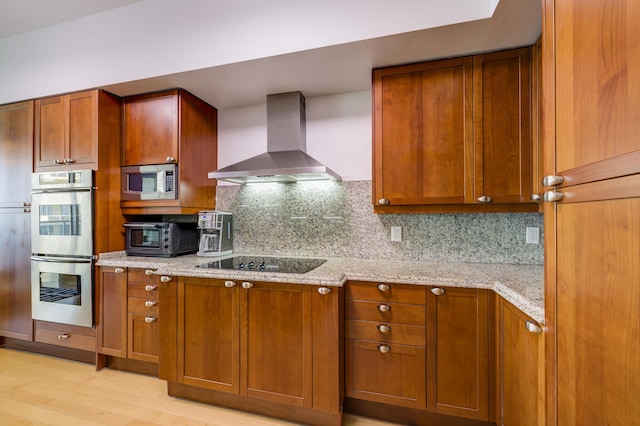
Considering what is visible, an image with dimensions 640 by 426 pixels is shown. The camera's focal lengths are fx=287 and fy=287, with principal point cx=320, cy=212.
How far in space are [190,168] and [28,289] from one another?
1786 millimetres

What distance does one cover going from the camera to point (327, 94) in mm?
2449

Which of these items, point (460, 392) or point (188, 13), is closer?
point (460, 392)

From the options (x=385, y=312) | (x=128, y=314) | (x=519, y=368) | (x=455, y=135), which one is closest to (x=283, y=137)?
(x=455, y=135)

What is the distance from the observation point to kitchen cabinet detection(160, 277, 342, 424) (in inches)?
64.7

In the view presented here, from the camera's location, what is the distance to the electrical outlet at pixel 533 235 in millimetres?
1979

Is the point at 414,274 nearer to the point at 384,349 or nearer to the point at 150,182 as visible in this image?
the point at 384,349

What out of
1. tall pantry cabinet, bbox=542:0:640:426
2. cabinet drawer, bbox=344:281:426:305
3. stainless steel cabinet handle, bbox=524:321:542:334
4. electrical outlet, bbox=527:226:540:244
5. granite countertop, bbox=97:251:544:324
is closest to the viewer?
tall pantry cabinet, bbox=542:0:640:426

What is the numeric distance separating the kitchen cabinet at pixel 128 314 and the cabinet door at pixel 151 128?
0.94 meters

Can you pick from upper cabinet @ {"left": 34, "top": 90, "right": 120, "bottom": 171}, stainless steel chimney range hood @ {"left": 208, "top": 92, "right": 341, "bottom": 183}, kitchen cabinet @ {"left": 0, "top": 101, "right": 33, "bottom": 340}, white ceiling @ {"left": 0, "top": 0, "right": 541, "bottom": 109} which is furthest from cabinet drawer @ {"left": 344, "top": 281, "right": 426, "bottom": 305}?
kitchen cabinet @ {"left": 0, "top": 101, "right": 33, "bottom": 340}

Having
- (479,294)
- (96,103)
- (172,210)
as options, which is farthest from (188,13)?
(479,294)

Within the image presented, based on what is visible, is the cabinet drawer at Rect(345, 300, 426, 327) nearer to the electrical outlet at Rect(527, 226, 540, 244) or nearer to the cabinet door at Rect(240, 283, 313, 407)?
the cabinet door at Rect(240, 283, 313, 407)

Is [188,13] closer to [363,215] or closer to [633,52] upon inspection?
[363,215]

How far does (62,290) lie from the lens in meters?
2.40

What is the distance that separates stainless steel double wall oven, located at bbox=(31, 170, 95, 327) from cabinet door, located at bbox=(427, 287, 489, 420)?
2.56 m
